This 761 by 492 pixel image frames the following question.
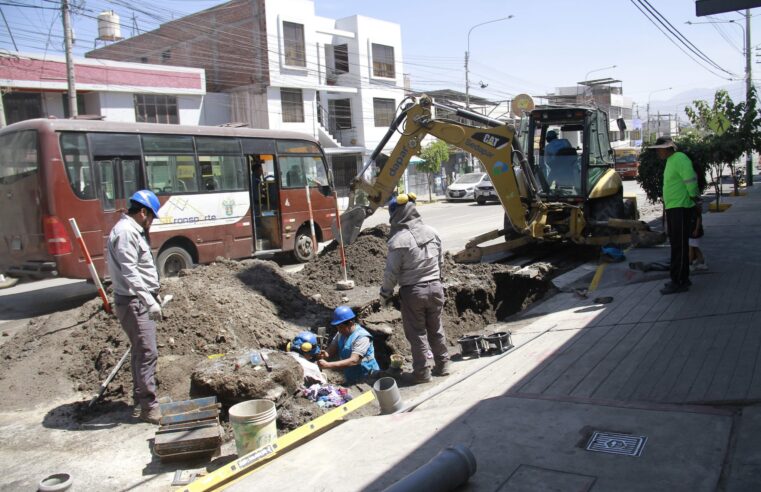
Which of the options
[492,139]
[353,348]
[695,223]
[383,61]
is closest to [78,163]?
[353,348]

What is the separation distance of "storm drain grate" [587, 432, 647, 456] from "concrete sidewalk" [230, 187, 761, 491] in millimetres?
42

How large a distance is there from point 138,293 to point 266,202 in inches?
357

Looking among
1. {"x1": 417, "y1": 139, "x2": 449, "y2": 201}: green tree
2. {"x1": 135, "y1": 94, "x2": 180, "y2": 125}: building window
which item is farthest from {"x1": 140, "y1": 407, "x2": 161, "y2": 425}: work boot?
{"x1": 417, "y1": 139, "x2": 449, "y2": 201}: green tree

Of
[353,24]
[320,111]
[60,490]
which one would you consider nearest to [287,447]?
[60,490]

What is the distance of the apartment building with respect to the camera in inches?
1228

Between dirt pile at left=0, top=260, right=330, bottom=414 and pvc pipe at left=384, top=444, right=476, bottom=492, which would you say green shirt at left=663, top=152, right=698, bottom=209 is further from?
pvc pipe at left=384, top=444, right=476, bottom=492

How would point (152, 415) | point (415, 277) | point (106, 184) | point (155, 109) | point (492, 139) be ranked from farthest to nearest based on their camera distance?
1. point (155, 109)
2. point (106, 184)
3. point (492, 139)
4. point (415, 277)
5. point (152, 415)

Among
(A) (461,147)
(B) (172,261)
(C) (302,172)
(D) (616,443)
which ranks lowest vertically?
(D) (616,443)

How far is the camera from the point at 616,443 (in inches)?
149

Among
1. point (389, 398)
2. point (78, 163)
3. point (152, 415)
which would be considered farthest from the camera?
point (78, 163)

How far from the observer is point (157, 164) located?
11.6 m

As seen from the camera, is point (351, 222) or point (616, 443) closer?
point (616, 443)

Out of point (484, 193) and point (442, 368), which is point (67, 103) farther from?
point (442, 368)

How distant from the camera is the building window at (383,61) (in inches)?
1478
